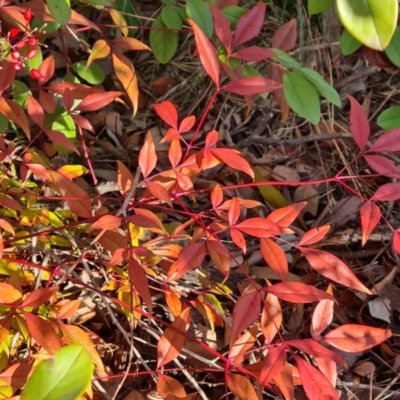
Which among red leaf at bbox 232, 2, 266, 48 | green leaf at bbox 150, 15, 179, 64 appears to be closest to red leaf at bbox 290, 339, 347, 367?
red leaf at bbox 232, 2, 266, 48

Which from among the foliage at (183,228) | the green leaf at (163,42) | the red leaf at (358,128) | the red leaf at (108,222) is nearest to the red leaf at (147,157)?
the foliage at (183,228)

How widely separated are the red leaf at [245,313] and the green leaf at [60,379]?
1.35ft

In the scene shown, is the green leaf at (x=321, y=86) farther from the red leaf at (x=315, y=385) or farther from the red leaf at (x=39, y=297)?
the red leaf at (x=39, y=297)

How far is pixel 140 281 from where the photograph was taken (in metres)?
0.94

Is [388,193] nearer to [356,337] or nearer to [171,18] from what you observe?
[356,337]

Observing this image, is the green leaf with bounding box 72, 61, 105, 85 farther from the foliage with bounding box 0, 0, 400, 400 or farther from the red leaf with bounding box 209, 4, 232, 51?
the red leaf with bounding box 209, 4, 232, 51

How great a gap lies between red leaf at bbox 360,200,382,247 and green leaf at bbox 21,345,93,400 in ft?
1.88

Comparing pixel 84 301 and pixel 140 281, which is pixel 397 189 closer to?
pixel 140 281

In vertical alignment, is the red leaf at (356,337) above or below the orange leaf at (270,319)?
below

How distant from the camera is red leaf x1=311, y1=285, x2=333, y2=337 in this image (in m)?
1.00

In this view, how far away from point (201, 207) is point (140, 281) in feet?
2.32

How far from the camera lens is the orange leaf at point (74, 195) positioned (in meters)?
1.03

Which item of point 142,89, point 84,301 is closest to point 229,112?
point 142,89

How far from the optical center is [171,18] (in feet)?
4.22
